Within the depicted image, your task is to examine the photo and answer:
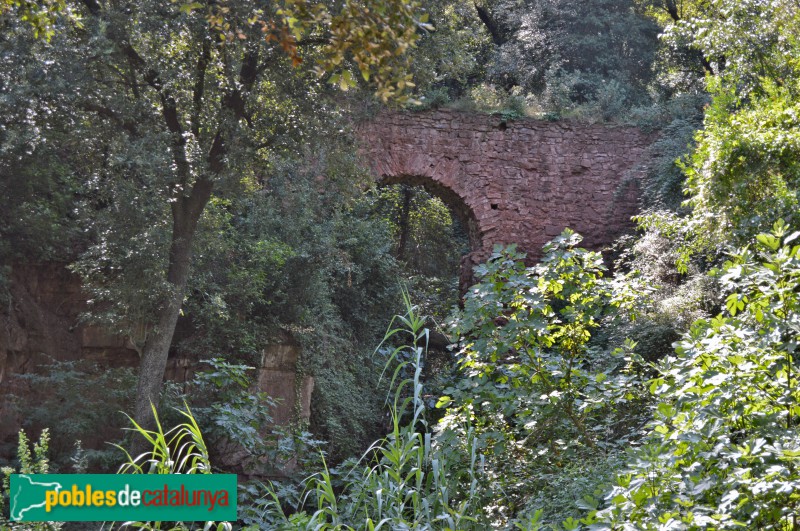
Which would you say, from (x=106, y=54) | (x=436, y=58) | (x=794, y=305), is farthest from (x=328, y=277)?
(x=794, y=305)

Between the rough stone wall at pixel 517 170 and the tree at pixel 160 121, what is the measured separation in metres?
5.09

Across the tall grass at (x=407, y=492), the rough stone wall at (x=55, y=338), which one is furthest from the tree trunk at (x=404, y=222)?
the tall grass at (x=407, y=492)

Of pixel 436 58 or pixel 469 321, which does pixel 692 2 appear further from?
pixel 469 321

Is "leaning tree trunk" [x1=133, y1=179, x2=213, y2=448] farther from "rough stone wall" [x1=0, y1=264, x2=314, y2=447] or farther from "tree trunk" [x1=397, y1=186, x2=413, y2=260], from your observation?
"tree trunk" [x1=397, y1=186, x2=413, y2=260]

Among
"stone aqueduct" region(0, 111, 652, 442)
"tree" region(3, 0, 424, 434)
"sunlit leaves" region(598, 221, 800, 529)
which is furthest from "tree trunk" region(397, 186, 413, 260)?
"sunlit leaves" region(598, 221, 800, 529)

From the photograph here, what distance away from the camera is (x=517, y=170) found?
12375mm

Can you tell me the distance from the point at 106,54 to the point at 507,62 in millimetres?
11303

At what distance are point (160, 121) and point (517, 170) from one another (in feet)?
22.1

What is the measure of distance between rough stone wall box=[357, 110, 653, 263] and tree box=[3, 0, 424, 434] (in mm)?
5086

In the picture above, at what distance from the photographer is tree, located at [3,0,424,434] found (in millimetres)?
6148

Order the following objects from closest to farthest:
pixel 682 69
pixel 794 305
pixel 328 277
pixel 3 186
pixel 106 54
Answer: pixel 794 305
pixel 106 54
pixel 3 186
pixel 328 277
pixel 682 69

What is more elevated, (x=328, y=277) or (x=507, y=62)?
(x=507, y=62)

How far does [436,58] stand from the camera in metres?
7.53

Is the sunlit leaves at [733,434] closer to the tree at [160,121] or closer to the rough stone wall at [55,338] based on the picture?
the tree at [160,121]
